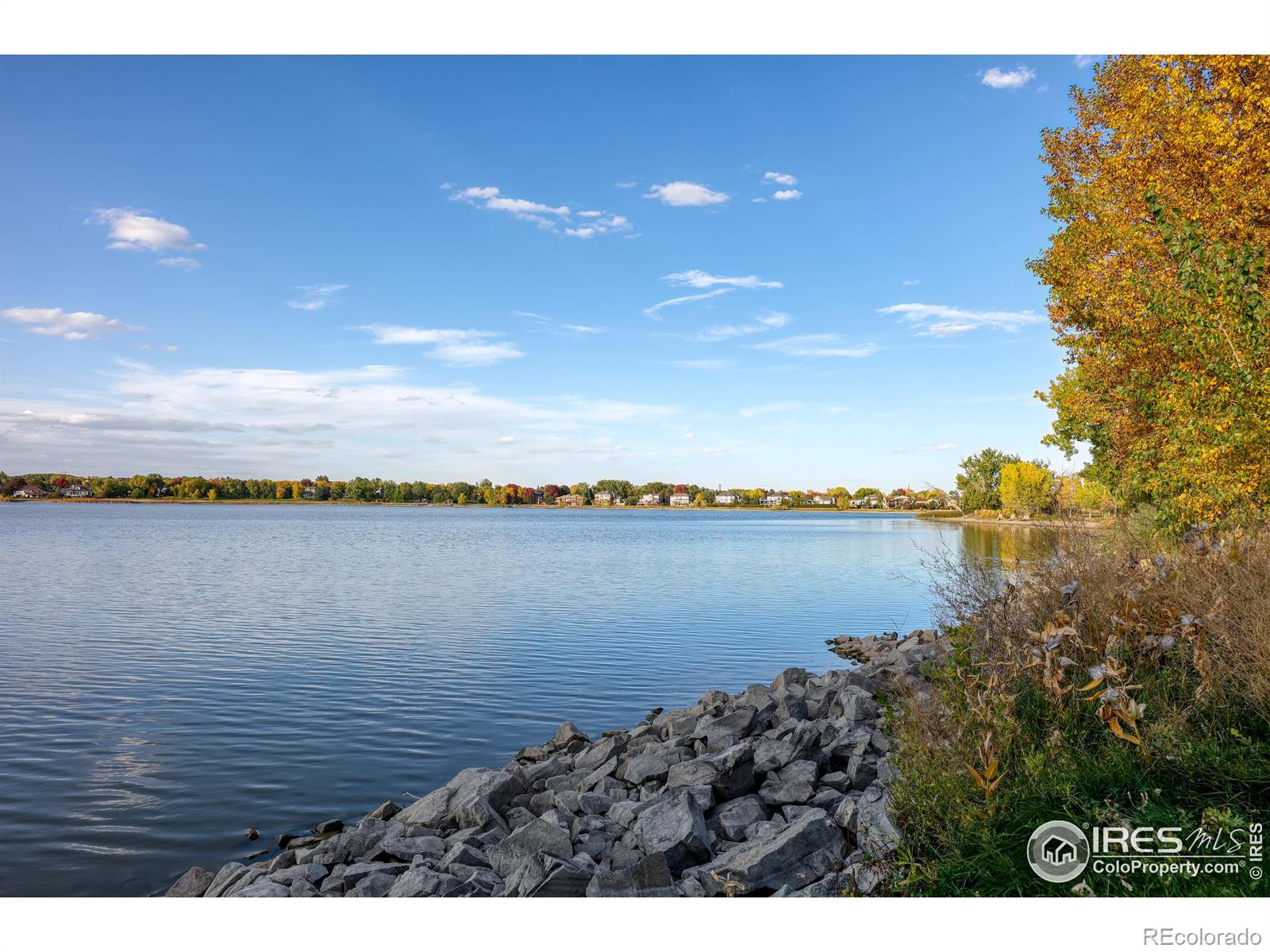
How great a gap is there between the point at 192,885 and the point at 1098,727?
832 cm

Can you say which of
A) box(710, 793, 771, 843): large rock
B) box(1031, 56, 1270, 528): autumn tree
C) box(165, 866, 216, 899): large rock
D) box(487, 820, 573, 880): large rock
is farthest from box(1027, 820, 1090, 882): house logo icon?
box(165, 866, 216, 899): large rock

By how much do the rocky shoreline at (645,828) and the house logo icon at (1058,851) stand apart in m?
0.92

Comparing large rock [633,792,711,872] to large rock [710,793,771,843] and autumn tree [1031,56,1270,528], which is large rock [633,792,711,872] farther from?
autumn tree [1031,56,1270,528]

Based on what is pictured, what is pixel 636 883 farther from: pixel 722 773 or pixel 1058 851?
pixel 1058 851

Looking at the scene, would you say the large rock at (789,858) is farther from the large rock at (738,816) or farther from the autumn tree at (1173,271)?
the autumn tree at (1173,271)

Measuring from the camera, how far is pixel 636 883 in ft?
20.5

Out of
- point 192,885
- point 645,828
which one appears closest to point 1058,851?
point 645,828

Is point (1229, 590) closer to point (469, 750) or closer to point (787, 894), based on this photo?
point (787, 894)

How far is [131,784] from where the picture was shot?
36.5 feet

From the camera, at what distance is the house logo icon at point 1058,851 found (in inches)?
206

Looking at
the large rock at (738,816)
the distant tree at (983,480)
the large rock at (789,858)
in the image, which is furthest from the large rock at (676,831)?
the distant tree at (983,480)

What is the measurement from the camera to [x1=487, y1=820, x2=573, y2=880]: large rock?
24.2 ft

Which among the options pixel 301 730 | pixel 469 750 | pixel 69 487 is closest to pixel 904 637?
pixel 469 750

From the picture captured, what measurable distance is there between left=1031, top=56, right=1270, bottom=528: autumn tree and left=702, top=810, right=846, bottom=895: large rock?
7.05m
